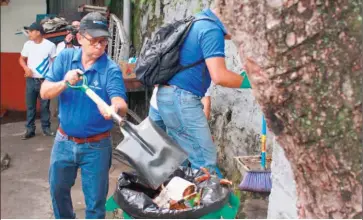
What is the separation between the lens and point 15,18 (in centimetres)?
183

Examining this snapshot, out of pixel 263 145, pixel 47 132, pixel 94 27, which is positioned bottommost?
pixel 263 145

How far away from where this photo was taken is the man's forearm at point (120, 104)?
3084 mm

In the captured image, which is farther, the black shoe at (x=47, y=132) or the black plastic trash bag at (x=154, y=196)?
the black shoe at (x=47, y=132)

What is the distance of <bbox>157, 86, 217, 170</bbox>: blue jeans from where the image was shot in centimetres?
342

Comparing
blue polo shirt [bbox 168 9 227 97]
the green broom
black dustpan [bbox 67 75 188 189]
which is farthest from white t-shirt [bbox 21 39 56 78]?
the green broom

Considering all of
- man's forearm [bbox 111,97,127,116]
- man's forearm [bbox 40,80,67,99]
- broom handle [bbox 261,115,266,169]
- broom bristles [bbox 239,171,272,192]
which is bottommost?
broom bristles [bbox 239,171,272,192]

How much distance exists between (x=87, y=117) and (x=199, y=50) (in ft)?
A: 2.67

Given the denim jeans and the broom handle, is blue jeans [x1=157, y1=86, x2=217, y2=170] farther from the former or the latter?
the broom handle

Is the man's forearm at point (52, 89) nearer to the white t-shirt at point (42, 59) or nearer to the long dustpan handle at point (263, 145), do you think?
the white t-shirt at point (42, 59)

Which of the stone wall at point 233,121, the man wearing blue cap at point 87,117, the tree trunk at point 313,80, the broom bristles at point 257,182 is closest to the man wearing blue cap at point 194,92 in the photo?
the man wearing blue cap at point 87,117

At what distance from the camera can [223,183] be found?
3000 millimetres

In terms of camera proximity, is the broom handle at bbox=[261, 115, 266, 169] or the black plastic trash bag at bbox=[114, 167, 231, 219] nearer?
the black plastic trash bag at bbox=[114, 167, 231, 219]

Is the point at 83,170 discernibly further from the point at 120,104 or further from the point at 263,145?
the point at 263,145

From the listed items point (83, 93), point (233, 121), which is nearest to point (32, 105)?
point (83, 93)
